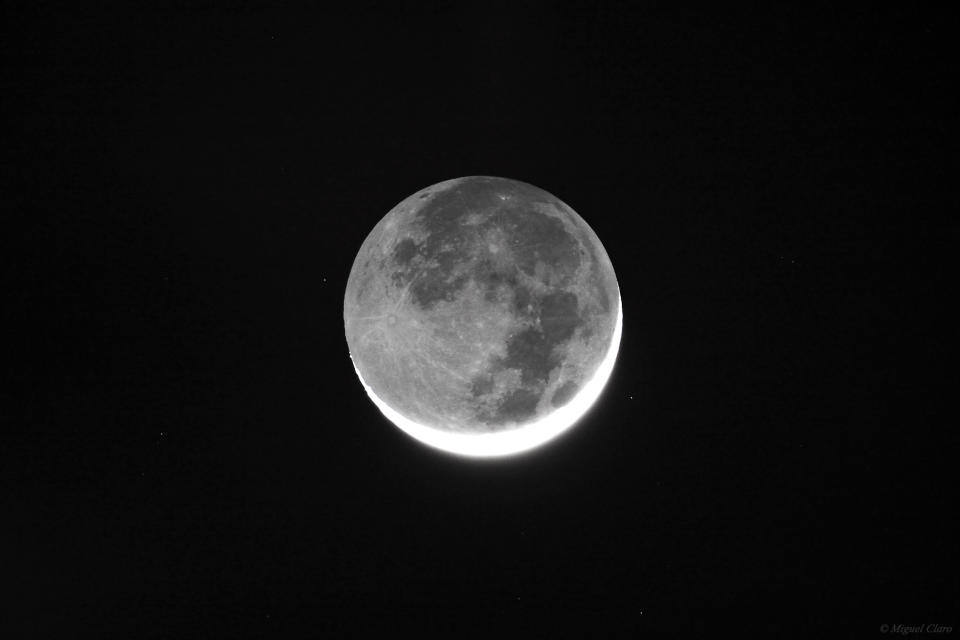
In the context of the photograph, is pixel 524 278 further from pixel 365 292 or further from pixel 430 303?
pixel 365 292

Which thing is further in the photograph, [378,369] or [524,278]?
[378,369]

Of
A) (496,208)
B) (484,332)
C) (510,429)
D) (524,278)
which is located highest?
(496,208)

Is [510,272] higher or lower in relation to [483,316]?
higher

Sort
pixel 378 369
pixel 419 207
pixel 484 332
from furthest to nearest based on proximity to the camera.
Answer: pixel 419 207
pixel 378 369
pixel 484 332

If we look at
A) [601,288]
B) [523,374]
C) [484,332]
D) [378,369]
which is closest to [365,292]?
[378,369]

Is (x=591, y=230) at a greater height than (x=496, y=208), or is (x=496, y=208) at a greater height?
(x=591, y=230)

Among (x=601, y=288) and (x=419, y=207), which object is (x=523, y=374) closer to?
(x=601, y=288)

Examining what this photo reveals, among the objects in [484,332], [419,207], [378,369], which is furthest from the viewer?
[419,207]
